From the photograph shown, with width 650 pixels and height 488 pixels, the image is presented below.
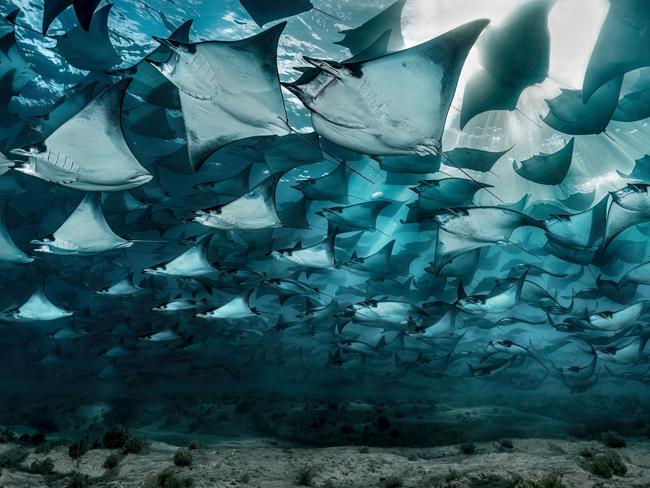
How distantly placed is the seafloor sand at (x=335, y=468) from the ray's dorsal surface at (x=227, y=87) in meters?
5.38

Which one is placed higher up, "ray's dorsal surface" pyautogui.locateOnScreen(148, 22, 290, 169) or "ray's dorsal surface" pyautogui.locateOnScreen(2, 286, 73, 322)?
"ray's dorsal surface" pyautogui.locateOnScreen(148, 22, 290, 169)

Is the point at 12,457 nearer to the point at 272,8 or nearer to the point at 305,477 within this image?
the point at 305,477

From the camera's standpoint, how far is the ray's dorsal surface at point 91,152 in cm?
487

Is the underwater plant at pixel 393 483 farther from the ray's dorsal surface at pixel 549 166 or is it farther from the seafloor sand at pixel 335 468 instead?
the ray's dorsal surface at pixel 549 166

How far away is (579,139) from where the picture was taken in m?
13.2

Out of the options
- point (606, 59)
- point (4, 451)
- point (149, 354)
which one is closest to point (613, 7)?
point (606, 59)

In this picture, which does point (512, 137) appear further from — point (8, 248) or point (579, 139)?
point (8, 248)

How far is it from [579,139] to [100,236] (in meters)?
14.8

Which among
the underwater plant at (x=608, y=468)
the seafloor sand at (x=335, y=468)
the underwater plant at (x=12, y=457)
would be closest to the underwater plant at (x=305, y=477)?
the seafloor sand at (x=335, y=468)

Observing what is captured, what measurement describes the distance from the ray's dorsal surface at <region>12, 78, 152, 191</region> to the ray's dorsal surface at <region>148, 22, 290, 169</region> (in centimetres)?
73

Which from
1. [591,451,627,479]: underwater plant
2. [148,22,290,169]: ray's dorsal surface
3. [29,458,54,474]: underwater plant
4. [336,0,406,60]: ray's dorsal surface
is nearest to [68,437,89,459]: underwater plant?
[29,458,54,474]: underwater plant

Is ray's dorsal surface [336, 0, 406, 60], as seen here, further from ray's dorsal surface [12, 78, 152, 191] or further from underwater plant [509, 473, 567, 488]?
underwater plant [509, 473, 567, 488]

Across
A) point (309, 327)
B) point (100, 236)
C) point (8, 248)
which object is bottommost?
point (309, 327)

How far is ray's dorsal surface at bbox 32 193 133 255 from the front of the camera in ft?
23.8
